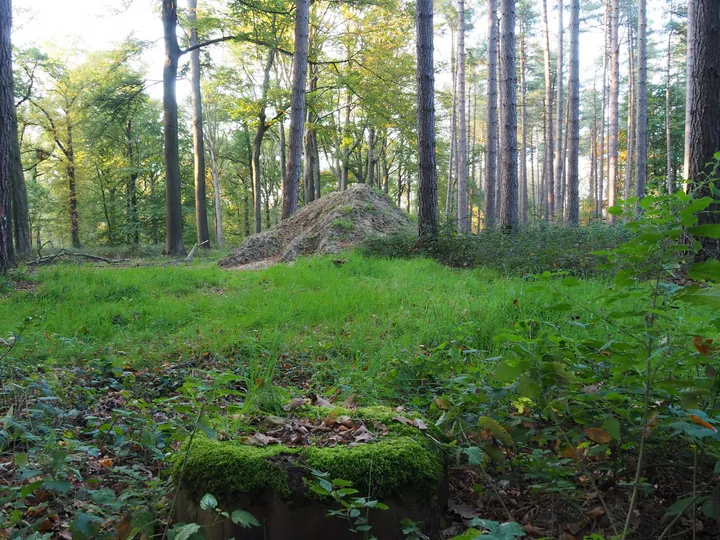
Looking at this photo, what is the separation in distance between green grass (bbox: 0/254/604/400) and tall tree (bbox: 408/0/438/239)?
2608 millimetres

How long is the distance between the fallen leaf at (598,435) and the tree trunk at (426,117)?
8994 mm

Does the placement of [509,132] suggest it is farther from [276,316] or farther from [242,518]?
[242,518]

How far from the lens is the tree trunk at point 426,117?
10648 mm

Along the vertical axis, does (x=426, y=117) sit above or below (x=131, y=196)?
below

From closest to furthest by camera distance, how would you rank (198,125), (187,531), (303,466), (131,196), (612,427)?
(187,531), (612,427), (303,466), (198,125), (131,196)

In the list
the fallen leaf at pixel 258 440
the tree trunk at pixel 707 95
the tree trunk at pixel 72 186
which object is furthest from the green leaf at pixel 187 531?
the tree trunk at pixel 72 186

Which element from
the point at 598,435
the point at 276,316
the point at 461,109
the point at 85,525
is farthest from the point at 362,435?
the point at 461,109

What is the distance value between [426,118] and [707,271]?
32.3ft

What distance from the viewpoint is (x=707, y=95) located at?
285 inches

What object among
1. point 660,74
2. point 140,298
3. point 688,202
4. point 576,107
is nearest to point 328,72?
point 576,107

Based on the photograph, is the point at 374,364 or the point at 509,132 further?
the point at 509,132

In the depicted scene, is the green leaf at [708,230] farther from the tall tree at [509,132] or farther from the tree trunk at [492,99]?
the tree trunk at [492,99]

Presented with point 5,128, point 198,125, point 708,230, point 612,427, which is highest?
point 198,125

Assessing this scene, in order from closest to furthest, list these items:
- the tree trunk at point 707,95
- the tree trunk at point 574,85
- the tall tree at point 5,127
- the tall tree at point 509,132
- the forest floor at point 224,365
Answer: the forest floor at point 224,365
the tree trunk at point 707,95
the tall tree at point 5,127
the tall tree at point 509,132
the tree trunk at point 574,85
